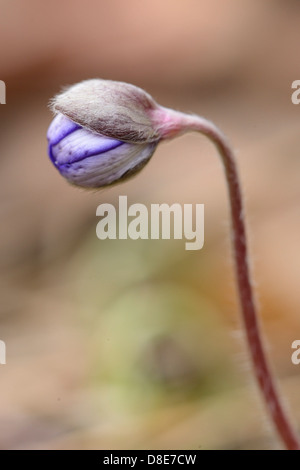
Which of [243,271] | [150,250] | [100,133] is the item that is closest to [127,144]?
[100,133]

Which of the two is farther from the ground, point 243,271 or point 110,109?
point 110,109

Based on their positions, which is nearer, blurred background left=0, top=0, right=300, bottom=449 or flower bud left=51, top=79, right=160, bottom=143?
flower bud left=51, top=79, right=160, bottom=143

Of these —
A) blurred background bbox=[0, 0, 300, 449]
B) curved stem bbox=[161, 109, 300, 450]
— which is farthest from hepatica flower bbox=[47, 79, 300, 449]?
blurred background bbox=[0, 0, 300, 449]

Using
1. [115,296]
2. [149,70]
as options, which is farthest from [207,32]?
[115,296]

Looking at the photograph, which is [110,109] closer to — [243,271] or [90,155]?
[90,155]

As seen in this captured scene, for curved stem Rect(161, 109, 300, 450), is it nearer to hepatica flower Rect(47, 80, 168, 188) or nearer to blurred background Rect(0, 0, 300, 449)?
hepatica flower Rect(47, 80, 168, 188)

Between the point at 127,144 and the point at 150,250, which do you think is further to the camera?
the point at 150,250

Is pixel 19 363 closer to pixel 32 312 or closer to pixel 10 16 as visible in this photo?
pixel 32 312
